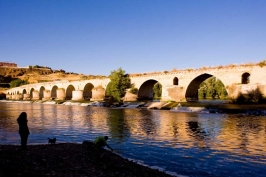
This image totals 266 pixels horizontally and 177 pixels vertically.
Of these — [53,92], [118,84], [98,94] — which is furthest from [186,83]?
[53,92]

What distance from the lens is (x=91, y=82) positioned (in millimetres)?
78500

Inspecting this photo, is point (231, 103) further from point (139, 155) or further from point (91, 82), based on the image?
point (91, 82)

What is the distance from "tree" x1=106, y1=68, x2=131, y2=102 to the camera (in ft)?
198

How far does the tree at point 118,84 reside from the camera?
60500mm

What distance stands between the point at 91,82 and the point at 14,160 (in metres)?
69.1

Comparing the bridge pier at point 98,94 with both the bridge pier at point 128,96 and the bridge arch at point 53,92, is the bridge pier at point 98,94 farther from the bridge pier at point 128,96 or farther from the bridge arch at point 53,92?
the bridge arch at point 53,92

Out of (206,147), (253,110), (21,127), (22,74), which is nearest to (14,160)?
(21,127)

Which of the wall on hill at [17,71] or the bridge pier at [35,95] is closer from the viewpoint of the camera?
the bridge pier at [35,95]

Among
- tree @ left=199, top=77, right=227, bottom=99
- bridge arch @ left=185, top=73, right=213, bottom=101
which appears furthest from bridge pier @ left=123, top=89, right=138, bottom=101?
tree @ left=199, top=77, right=227, bottom=99

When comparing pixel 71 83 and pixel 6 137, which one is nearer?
pixel 6 137

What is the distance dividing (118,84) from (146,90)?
26.3 feet

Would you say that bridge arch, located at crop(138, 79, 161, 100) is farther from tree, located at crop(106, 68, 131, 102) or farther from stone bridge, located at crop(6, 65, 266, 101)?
tree, located at crop(106, 68, 131, 102)

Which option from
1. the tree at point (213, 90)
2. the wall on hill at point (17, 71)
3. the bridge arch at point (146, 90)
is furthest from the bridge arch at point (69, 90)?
the wall on hill at point (17, 71)

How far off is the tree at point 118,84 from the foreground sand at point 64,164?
155 ft
